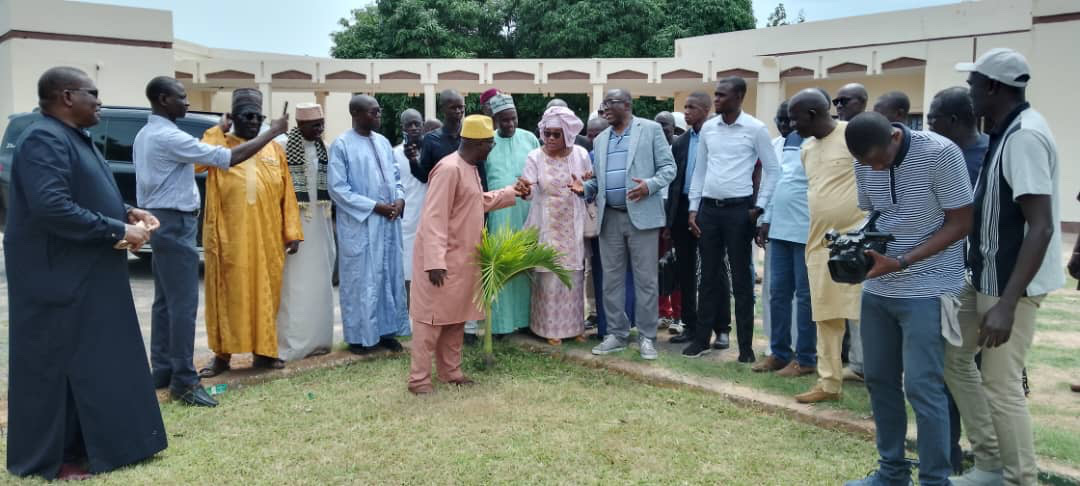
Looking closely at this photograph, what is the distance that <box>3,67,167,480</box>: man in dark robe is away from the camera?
11.5ft

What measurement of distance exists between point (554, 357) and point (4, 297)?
615 centimetres

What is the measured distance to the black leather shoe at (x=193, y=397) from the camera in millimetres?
4789

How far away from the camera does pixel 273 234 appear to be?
17.9 feet

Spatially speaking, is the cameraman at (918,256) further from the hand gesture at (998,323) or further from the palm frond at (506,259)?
the palm frond at (506,259)

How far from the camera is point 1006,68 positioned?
313 cm

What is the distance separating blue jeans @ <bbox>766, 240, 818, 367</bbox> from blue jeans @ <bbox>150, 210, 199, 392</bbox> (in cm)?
366

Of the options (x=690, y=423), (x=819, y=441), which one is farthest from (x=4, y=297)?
(x=819, y=441)

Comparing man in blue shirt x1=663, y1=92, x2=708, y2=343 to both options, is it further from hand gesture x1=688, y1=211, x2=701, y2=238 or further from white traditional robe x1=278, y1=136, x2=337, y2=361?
white traditional robe x1=278, y1=136, x2=337, y2=361

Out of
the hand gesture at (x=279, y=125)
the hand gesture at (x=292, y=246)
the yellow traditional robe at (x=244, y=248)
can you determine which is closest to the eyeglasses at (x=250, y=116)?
the yellow traditional robe at (x=244, y=248)

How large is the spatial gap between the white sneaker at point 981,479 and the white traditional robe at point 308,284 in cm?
421

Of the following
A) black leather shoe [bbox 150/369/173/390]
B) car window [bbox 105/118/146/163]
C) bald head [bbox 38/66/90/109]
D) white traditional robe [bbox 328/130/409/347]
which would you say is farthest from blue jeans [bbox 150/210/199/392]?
car window [bbox 105/118/146/163]

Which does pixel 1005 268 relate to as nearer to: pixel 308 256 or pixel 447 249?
pixel 447 249

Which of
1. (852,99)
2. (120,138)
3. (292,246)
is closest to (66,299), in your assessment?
(292,246)

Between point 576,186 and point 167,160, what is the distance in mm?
2763
